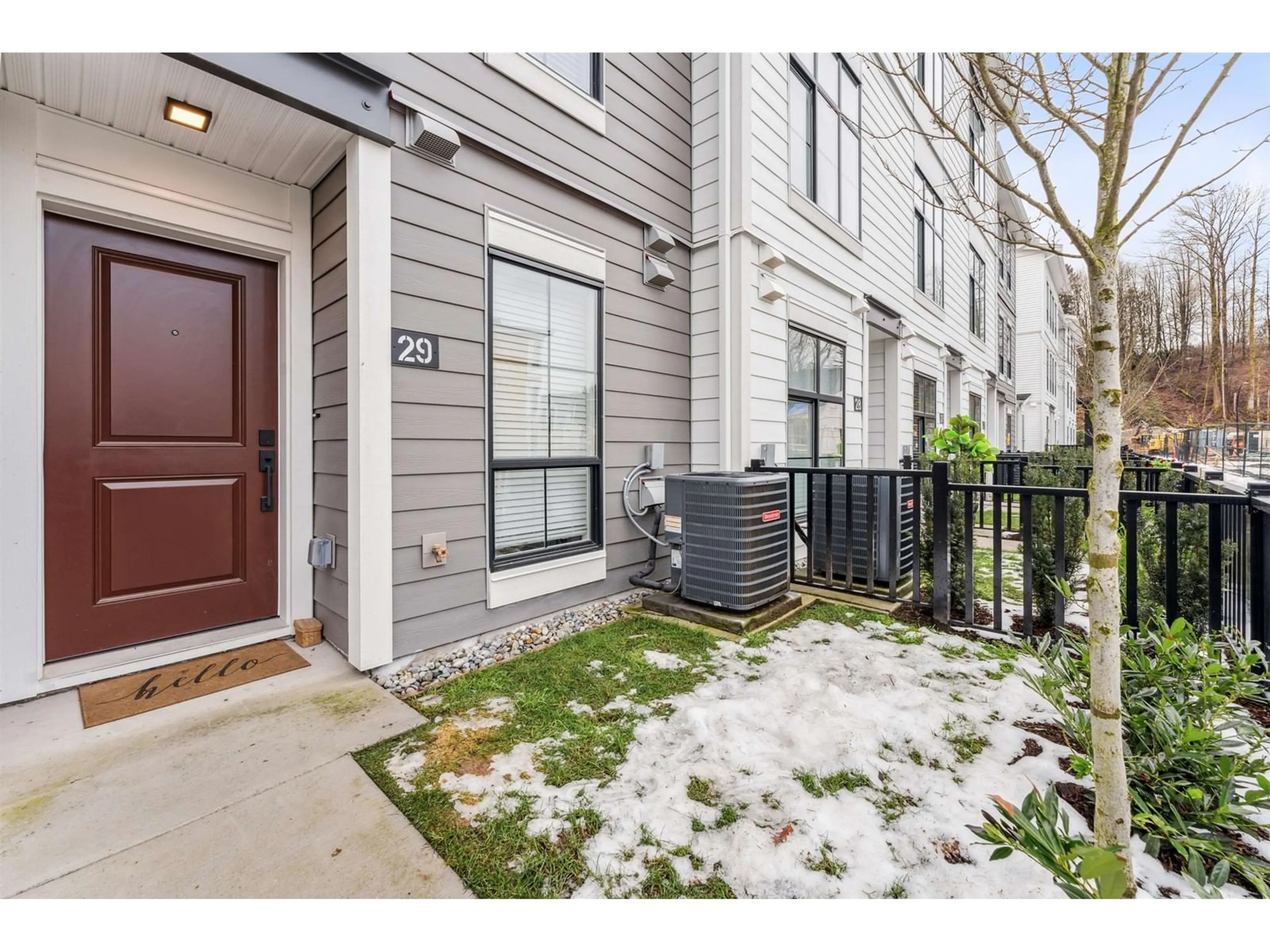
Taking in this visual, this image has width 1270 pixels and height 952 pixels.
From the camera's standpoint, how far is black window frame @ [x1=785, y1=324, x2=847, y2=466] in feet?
15.0

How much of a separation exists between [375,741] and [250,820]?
17.3 inches

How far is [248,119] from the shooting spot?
226 cm

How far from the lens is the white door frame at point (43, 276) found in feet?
6.67

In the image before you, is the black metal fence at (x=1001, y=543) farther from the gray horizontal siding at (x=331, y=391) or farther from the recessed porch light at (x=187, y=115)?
the recessed porch light at (x=187, y=115)

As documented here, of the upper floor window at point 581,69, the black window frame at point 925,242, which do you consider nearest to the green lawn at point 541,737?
the upper floor window at point 581,69

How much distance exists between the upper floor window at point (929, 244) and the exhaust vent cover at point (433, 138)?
21.3 feet

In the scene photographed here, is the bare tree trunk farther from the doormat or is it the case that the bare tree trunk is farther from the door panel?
the door panel

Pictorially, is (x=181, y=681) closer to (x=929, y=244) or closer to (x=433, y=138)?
(x=433, y=138)

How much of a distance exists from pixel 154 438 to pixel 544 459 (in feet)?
5.83

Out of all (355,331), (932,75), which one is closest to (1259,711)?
(355,331)

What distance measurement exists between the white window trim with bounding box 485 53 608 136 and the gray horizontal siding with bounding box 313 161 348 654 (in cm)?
106

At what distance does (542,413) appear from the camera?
3.10 meters

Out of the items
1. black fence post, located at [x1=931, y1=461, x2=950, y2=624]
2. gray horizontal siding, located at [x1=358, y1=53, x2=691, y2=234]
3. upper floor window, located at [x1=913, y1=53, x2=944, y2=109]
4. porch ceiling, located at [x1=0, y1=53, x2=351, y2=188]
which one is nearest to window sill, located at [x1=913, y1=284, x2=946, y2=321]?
upper floor window, located at [x1=913, y1=53, x2=944, y2=109]
